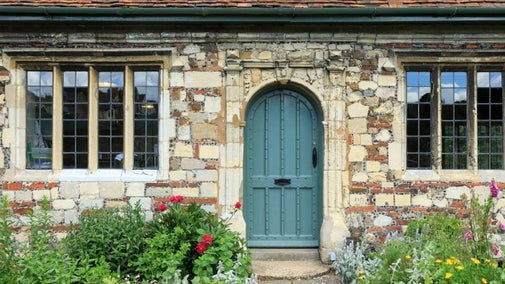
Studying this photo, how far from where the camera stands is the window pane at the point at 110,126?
6.44 m

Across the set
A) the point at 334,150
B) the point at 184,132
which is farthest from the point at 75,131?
the point at 334,150

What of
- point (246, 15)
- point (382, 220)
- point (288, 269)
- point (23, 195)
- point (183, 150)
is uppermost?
point (246, 15)

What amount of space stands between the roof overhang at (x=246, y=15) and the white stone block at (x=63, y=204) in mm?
2644

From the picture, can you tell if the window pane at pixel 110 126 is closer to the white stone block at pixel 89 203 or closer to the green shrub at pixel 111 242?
the white stone block at pixel 89 203

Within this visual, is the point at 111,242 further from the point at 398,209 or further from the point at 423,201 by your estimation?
the point at 423,201

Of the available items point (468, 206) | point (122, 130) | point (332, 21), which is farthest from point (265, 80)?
point (468, 206)

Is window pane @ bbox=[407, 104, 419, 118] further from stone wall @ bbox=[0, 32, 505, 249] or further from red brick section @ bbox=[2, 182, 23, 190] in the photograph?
red brick section @ bbox=[2, 182, 23, 190]

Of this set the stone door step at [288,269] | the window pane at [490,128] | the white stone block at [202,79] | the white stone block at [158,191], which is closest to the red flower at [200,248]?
the stone door step at [288,269]

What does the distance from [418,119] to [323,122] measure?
4.98 feet

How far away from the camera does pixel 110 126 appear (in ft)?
21.1

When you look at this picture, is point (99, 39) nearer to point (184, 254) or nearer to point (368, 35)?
point (184, 254)

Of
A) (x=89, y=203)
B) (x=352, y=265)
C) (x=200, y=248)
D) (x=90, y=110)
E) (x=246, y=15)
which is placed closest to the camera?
(x=200, y=248)

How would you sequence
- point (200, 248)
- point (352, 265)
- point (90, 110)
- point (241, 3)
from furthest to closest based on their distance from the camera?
point (90, 110)
point (241, 3)
point (352, 265)
point (200, 248)

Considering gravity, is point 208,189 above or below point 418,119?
below
